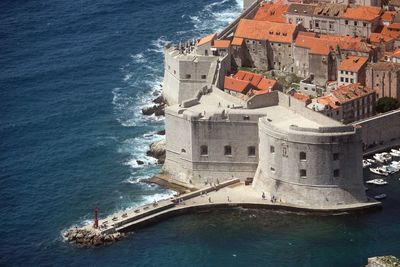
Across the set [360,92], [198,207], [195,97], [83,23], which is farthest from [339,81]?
[83,23]

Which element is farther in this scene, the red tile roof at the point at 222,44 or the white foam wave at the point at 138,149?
the red tile roof at the point at 222,44

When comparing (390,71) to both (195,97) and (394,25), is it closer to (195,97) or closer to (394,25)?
(394,25)

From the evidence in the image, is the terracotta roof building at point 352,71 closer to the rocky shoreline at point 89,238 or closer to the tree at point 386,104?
the tree at point 386,104

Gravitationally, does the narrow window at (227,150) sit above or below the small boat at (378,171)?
above

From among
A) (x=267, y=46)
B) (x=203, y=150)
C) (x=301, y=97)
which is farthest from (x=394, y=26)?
(x=203, y=150)

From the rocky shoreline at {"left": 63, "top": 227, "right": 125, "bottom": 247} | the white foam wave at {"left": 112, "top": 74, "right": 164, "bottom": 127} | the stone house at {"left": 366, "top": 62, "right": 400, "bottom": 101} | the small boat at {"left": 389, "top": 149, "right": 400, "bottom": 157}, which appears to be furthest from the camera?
the white foam wave at {"left": 112, "top": 74, "right": 164, "bottom": 127}

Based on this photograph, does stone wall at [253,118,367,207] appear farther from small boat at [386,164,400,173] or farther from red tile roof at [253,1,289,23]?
red tile roof at [253,1,289,23]

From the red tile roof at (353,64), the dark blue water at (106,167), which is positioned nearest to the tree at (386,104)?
the red tile roof at (353,64)

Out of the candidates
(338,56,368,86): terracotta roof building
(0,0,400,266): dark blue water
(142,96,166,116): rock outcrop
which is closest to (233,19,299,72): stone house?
(338,56,368,86): terracotta roof building
